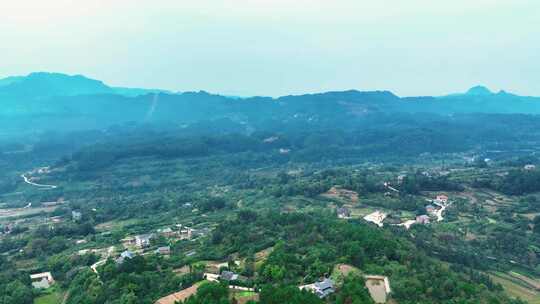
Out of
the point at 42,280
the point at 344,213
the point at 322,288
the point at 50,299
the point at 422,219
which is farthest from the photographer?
the point at 344,213

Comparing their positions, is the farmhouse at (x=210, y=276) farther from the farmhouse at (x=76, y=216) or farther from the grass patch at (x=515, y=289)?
the farmhouse at (x=76, y=216)

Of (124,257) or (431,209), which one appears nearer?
(124,257)

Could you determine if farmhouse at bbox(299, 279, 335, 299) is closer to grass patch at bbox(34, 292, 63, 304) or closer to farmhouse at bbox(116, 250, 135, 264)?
farmhouse at bbox(116, 250, 135, 264)

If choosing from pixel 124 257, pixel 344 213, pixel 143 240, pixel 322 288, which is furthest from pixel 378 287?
pixel 344 213

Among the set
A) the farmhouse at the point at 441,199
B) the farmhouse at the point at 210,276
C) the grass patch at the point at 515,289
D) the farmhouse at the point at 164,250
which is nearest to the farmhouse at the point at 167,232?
the farmhouse at the point at 164,250

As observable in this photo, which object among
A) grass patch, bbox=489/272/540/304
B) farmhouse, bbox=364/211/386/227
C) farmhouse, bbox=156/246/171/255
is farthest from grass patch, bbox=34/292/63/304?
grass patch, bbox=489/272/540/304

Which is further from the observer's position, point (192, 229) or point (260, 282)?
point (192, 229)

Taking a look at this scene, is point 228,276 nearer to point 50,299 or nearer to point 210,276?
point 210,276

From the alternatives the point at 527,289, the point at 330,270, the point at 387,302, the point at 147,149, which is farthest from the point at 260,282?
the point at 147,149

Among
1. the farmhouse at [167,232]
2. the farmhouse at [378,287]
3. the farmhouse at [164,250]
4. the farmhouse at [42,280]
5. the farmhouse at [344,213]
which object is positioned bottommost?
the farmhouse at [167,232]

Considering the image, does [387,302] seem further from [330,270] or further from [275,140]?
[275,140]

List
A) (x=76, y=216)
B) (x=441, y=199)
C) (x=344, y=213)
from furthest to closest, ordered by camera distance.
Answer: (x=441, y=199)
(x=76, y=216)
(x=344, y=213)
